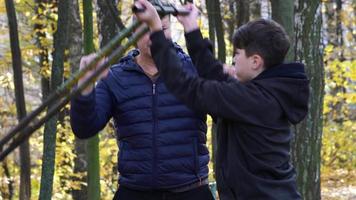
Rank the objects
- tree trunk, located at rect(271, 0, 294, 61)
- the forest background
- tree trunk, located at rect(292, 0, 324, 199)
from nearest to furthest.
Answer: tree trunk, located at rect(271, 0, 294, 61), the forest background, tree trunk, located at rect(292, 0, 324, 199)

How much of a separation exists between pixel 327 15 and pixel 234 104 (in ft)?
65.5

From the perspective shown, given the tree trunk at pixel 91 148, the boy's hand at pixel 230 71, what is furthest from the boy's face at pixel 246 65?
the tree trunk at pixel 91 148

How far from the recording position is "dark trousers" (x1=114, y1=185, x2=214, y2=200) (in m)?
3.18

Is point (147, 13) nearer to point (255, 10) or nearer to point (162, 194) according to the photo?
point (162, 194)

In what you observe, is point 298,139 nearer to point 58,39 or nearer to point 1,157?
point 58,39

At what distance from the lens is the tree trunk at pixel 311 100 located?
5.71 m

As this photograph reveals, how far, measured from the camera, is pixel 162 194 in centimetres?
318

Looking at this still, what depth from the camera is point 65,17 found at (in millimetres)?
4895

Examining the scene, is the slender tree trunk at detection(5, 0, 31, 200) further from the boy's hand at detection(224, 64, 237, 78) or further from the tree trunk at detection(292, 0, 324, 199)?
the boy's hand at detection(224, 64, 237, 78)

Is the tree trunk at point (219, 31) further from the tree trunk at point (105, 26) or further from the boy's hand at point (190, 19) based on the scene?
the boy's hand at point (190, 19)

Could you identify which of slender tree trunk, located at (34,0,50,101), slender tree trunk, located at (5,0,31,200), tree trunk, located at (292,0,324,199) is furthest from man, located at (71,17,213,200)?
slender tree trunk, located at (34,0,50,101)

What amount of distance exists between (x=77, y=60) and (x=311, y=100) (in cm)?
577

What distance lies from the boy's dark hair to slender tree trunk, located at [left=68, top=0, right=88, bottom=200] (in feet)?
26.7

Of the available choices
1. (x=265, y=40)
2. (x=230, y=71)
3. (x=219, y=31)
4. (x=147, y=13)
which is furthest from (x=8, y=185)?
(x=147, y=13)
